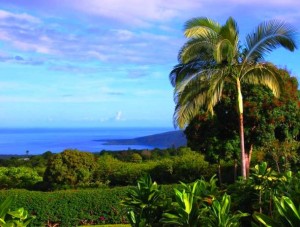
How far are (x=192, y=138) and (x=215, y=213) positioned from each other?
1592 cm

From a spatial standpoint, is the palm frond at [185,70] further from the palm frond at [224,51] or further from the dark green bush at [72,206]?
the dark green bush at [72,206]

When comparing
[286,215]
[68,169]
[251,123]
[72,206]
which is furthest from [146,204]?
[68,169]

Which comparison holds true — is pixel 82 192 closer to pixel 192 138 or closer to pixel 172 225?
pixel 192 138

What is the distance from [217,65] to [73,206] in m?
7.29

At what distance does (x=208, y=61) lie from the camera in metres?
18.8

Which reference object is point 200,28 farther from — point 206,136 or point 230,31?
point 206,136

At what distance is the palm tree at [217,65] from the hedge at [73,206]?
4.13 metres

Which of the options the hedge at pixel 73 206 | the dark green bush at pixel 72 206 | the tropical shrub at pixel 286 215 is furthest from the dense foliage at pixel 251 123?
the tropical shrub at pixel 286 215

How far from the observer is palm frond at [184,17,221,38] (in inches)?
718

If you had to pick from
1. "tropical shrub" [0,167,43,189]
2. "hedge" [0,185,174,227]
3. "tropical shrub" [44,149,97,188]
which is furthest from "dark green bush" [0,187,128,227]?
"tropical shrub" [0,167,43,189]

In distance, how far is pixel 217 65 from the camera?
18.3m

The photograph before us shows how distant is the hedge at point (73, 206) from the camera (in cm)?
1562

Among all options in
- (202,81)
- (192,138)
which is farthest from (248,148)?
(202,81)

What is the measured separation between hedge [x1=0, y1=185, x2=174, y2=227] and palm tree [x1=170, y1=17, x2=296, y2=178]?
4130mm
